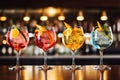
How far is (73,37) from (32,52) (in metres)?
1.82

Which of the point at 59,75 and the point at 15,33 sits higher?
the point at 15,33

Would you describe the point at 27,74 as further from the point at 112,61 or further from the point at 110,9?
the point at 110,9

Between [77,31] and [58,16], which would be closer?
[77,31]

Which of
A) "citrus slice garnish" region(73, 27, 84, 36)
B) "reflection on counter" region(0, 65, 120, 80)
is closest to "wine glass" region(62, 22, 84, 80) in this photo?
"citrus slice garnish" region(73, 27, 84, 36)

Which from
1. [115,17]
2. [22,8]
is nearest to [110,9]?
[115,17]

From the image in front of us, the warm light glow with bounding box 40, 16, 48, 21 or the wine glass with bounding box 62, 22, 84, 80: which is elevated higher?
the warm light glow with bounding box 40, 16, 48, 21

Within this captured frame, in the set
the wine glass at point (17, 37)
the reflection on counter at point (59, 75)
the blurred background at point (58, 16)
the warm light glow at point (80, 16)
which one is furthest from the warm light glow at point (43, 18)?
the wine glass at point (17, 37)

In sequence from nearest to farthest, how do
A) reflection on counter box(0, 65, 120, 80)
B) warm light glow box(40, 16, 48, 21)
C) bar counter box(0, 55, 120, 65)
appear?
reflection on counter box(0, 65, 120, 80), bar counter box(0, 55, 120, 65), warm light glow box(40, 16, 48, 21)

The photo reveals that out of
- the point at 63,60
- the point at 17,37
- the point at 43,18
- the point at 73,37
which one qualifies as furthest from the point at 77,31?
the point at 43,18

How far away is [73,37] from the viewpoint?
3.97 feet

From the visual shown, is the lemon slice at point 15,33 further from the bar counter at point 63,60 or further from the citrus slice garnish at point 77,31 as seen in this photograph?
the bar counter at point 63,60

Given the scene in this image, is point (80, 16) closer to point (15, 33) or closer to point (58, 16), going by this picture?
point (58, 16)

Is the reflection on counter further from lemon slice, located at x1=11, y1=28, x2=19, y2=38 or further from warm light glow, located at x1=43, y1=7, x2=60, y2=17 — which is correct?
warm light glow, located at x1=43, y1=7, x2=60, y2=17

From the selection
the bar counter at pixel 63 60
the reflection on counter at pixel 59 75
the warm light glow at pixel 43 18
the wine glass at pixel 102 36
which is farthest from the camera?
the warm light glow at pixel 43 18
